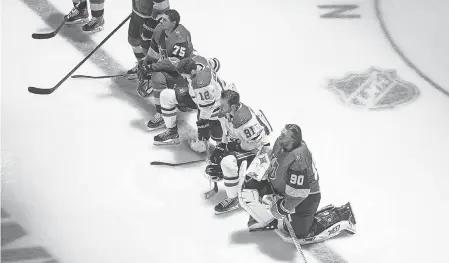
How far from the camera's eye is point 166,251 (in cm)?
521

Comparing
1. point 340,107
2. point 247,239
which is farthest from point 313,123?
point 247,239

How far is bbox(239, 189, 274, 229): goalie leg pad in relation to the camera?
515cm

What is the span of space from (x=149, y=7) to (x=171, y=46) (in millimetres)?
652

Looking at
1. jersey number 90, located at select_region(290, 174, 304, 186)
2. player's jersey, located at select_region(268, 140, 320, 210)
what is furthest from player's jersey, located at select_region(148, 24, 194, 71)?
jersey number 90, located at select_region(290, 174, 304, 186)

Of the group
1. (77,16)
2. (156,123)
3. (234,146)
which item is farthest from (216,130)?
(77,16)

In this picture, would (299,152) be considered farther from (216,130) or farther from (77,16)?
(77,16)

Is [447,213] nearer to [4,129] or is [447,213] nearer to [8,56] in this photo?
[4,129]

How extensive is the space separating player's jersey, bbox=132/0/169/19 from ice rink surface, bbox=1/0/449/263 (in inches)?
23.0

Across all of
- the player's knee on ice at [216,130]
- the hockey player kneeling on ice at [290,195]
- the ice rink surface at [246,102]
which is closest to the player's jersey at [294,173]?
the hockey player kneeling on ice at [290,195]

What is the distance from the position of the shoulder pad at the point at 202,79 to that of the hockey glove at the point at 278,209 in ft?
2.90

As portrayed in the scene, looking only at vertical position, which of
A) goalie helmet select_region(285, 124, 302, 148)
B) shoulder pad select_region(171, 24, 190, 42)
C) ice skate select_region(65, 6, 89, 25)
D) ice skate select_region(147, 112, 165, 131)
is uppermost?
goalie helmet select_region(285, 124, 302, 148)

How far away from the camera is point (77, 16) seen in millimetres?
7363

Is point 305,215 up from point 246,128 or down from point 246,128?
down

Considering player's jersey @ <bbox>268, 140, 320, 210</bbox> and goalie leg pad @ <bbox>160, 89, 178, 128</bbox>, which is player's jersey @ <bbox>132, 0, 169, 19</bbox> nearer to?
goalie leg pad @ <bbox>160, 89, 178, 128</bbox>
